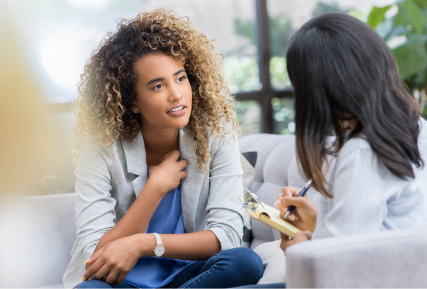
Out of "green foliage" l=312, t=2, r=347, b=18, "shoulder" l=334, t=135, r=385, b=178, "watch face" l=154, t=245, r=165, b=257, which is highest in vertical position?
"green foliage" l=312, t=2, r=347, b=18

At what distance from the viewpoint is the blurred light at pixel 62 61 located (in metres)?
2.54

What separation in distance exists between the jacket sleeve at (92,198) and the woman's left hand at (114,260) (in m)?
0.09

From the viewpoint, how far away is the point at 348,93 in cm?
71

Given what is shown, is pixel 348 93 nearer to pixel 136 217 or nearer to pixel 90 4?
pixel 136 217

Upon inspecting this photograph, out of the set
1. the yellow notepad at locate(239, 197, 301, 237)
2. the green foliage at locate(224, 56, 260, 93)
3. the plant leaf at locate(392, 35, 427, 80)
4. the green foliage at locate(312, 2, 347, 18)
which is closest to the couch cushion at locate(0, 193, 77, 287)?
the yellow notepad at locate(239, 197, 301, 237)

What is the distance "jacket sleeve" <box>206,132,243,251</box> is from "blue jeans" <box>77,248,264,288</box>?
100 millimetres

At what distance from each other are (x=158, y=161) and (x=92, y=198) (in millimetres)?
266

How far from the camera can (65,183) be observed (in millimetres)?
2330

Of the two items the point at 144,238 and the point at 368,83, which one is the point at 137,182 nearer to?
A: the point at 144,238

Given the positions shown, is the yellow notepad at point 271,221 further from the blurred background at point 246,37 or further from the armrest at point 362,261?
the blurred background at point 246,37

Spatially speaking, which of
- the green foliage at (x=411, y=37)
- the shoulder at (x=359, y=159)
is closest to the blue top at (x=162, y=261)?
the shoulder at (x=359, y=159)

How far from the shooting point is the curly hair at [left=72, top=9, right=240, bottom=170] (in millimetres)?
1165

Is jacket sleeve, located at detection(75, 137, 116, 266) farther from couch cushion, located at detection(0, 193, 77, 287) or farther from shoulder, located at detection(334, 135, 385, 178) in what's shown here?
shoulder, located at detection(334, 135, 385, 178)

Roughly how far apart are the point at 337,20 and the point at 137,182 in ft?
2.49
